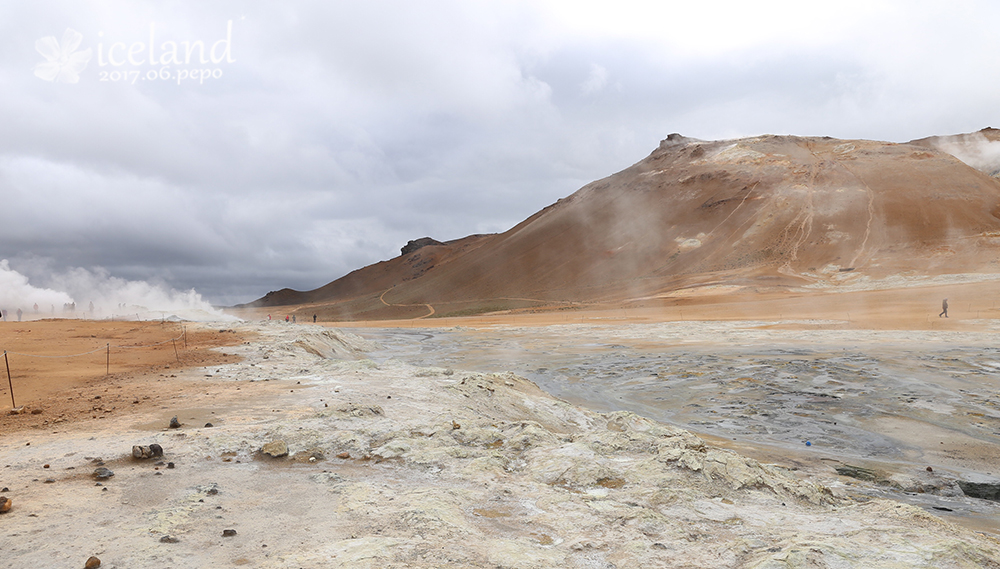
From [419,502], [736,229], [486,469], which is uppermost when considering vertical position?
[736,229]

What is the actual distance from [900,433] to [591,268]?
3414 inches

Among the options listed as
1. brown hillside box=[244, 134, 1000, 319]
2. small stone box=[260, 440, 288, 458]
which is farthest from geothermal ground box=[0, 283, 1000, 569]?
brown hillside box=[244, 134, 1000, 319]

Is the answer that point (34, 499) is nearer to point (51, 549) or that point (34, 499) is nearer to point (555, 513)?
point (51, 549)

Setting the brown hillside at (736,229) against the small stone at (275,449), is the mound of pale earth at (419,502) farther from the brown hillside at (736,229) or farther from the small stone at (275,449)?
the brown hillside at (736,229)

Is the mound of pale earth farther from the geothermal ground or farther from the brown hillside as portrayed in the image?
the brown hillside

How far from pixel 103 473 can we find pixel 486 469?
3.79m

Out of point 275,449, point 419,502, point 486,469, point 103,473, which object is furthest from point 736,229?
point 103,473

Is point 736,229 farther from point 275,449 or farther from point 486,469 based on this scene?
point 275,449

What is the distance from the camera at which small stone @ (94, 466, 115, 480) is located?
535 cm

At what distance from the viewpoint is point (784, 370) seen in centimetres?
1634

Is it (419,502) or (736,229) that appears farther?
(736,229)

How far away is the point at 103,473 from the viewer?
539 cm

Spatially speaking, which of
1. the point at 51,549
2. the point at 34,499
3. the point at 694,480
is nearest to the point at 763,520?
the point at 694,480

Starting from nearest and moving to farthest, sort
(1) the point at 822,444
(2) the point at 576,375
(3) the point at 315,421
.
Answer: (3) the point at 315,421, (1) the point at 822,444, (2) the point at 576,375
